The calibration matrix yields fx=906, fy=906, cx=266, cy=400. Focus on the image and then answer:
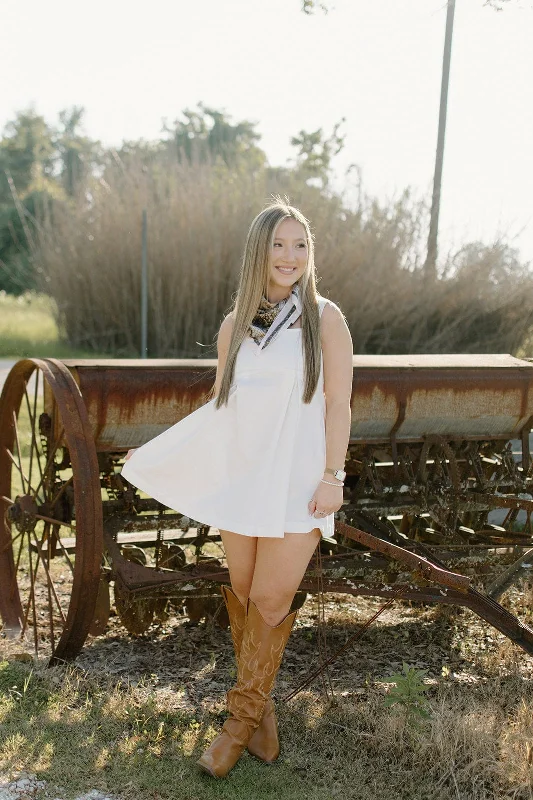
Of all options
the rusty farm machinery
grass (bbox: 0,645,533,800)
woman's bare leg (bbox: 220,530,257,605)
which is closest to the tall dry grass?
the rusty farm machinery

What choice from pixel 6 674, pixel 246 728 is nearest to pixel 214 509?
pixel 246 728

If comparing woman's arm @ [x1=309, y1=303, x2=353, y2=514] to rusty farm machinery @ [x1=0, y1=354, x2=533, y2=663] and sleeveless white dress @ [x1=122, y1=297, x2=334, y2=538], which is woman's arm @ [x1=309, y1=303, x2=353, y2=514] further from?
rusty farm machinery @ [x1=0, y1=354, x2=533, y2=663]

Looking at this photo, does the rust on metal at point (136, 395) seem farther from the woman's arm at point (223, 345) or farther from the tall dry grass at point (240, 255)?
the tall dry grass at point (240, 255)

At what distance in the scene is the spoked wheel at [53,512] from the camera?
3.64 meters

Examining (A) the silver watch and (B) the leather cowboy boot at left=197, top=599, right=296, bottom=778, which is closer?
(A) the silver watch

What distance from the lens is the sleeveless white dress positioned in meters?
2.87

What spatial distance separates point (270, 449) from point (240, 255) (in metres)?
10.7

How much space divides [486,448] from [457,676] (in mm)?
1552

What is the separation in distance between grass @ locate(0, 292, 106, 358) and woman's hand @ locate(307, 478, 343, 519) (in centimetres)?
1225

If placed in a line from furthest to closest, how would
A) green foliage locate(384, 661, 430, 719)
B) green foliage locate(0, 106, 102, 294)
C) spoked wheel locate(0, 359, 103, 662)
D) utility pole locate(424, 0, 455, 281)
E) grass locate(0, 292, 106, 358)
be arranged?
green foliage locate(0, 106, 102, 294) → grass locate(0, 292, 106, 358) → utility pole locate(424, 0, 455, 281) → spoked wheel locate(0, 359, 103, 662) → green foliage locate(384, 661, 430, 719)

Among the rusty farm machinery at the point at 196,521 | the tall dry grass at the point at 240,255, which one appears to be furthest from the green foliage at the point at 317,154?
the rusty farm machinery at the point at 196,521

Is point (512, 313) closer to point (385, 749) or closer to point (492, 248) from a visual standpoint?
point (492, 248)

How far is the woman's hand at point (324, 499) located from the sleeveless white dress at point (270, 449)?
27 millimetres

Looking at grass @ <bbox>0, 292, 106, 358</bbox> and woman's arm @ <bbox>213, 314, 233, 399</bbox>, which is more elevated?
woman's arm @ <bbox>213, 314, 233, 399</bbox>
